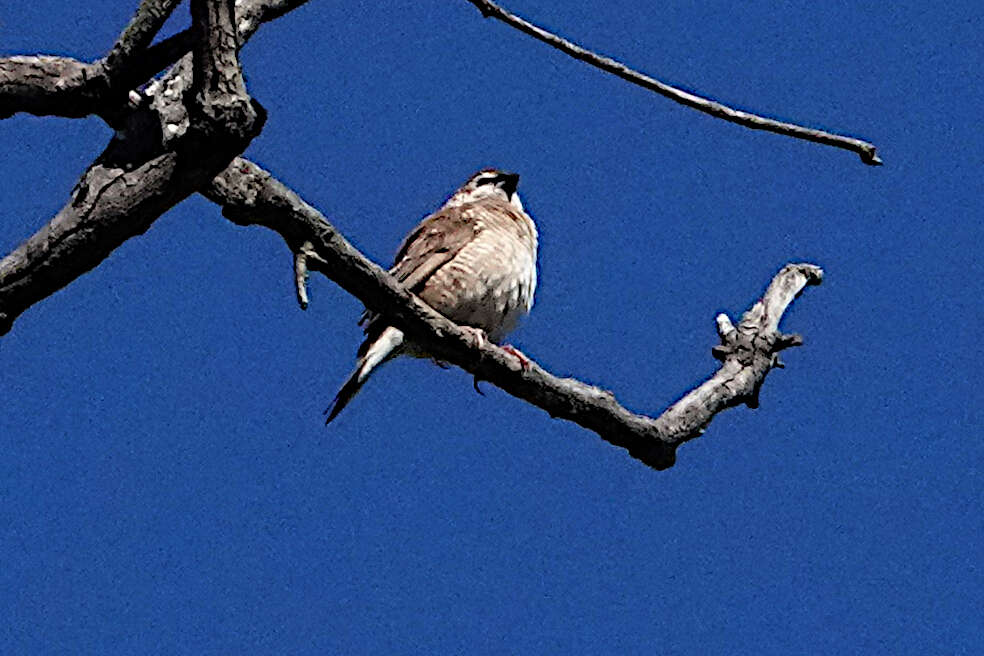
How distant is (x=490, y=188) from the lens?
1024 cm

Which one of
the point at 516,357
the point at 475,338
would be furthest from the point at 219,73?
the point at 516,357

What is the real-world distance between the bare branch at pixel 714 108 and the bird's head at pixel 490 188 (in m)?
5.24

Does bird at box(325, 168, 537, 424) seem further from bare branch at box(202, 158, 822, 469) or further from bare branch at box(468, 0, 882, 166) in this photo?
bare branch at box(468, 0, 882, 166)

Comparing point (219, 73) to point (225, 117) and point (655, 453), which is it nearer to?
point (225, 117)

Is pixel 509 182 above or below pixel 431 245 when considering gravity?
above

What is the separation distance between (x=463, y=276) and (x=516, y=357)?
6.45 feet

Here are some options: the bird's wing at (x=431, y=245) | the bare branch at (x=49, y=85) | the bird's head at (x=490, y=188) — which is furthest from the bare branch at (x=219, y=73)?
the bird's head at (x=490, y=188)

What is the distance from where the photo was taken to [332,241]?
→ 489cm

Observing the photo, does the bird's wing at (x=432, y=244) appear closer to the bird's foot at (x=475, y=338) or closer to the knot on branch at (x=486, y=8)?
the bird's foot at (x=475, y=338)

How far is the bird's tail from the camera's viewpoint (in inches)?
310

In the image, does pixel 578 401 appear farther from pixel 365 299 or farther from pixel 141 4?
pixel 141 4

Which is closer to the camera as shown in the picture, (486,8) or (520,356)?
(486,8)

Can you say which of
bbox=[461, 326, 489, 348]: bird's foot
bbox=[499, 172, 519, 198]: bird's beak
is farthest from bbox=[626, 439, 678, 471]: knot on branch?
bbox=[499, 172, 519, 198]: bird's beak

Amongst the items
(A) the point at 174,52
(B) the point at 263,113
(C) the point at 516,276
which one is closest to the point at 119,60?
(A) the point at 174,52
